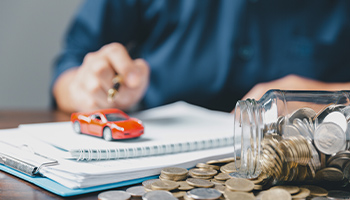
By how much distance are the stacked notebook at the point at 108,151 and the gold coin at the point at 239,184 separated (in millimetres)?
115

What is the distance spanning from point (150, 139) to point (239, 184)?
255 millimetres

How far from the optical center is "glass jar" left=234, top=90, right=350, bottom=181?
0.49m

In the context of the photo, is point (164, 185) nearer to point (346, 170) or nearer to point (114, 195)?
point (114, 195)

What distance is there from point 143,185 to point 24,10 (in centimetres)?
202

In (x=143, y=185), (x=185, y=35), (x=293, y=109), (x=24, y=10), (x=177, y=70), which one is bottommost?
(x=143, y=185)

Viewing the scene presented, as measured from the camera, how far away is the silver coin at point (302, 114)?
520 mm

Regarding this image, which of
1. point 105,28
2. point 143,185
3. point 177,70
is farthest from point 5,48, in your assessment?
point 143,185

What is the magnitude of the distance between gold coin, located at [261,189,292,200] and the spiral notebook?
0.23 meters

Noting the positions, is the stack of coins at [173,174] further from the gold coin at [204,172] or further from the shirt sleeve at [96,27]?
the shirt sleeve at [96,27]

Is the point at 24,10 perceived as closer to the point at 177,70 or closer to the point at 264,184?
the point at 177,70

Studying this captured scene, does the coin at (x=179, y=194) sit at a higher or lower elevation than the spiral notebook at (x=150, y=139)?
lower

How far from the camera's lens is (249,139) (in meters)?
0.52

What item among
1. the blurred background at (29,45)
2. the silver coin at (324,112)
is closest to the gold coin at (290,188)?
the silver coin at (324,112)

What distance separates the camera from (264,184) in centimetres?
51
